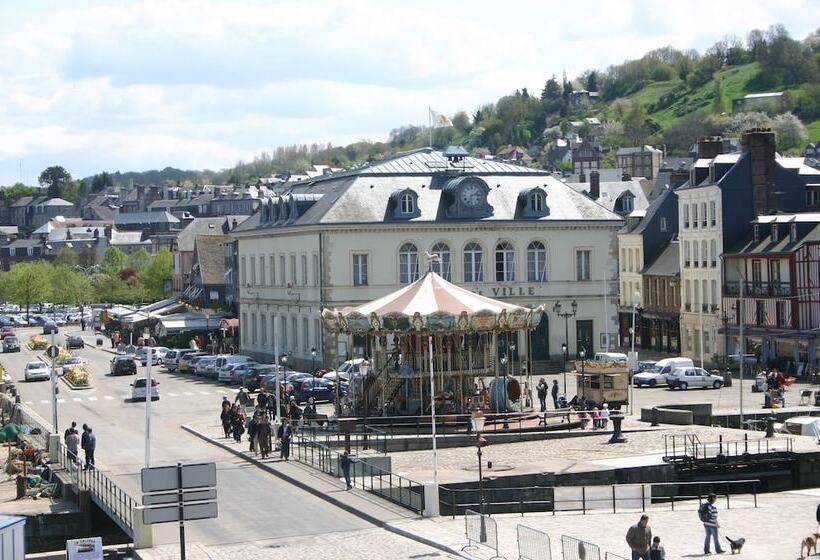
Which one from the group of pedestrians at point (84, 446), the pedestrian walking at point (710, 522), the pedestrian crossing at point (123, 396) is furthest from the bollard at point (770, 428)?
the pedestrian crossing at point (123, 396)

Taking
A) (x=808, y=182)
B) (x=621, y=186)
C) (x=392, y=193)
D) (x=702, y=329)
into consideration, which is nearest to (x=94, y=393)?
(x=392, y=193)

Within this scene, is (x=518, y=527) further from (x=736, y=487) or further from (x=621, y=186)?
(x=621, y=186)

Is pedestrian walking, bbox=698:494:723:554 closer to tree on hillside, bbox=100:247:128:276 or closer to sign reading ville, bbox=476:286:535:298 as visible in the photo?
sign reading ville, bbox=476:286:535:298

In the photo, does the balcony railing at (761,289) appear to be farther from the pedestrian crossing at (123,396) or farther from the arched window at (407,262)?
the pedestrian crossing at (123,396)

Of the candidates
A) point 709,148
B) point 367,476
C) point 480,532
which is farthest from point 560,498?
point 709,148

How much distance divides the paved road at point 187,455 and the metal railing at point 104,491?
81 centimetres

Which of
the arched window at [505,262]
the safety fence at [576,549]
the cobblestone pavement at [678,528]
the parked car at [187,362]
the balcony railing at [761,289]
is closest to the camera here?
the safety fence at [576,549]

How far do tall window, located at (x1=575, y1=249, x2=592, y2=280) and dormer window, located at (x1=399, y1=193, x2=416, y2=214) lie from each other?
28.7 feet

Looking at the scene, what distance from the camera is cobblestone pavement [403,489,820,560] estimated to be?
112ft

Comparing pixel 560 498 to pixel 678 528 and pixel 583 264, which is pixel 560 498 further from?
pixel 583 264

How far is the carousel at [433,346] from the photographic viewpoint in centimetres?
5247

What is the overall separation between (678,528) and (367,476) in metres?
8.72

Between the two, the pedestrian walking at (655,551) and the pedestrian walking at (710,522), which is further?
the pedestrian walking at (710,522)

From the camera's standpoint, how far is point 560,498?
4050 cm
